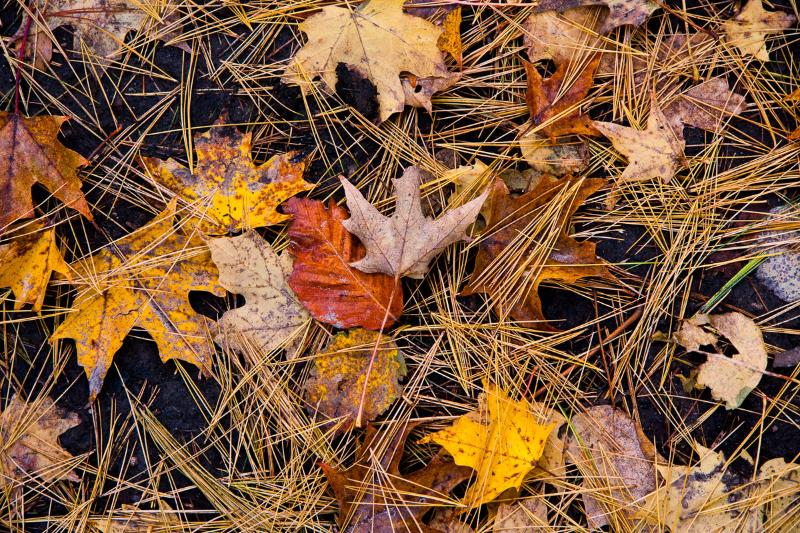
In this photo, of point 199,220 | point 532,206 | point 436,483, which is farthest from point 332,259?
point 436,483

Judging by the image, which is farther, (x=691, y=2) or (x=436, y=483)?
(x=691, y=2)

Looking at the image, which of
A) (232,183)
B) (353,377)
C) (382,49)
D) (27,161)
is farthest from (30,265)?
(382,49)

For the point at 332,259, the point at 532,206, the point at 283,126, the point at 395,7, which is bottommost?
the point at 332,259

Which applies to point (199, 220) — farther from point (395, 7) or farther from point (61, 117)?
point (395, 7)

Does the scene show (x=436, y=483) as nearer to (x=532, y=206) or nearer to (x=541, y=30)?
(x=532, y=206)

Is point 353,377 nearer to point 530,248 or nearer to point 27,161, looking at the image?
point 530,248

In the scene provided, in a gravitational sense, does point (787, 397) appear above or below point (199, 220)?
below

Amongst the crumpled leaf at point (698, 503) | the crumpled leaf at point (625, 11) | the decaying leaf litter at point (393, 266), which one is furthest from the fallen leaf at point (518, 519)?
the crumpled leaf at point (625, 11)
